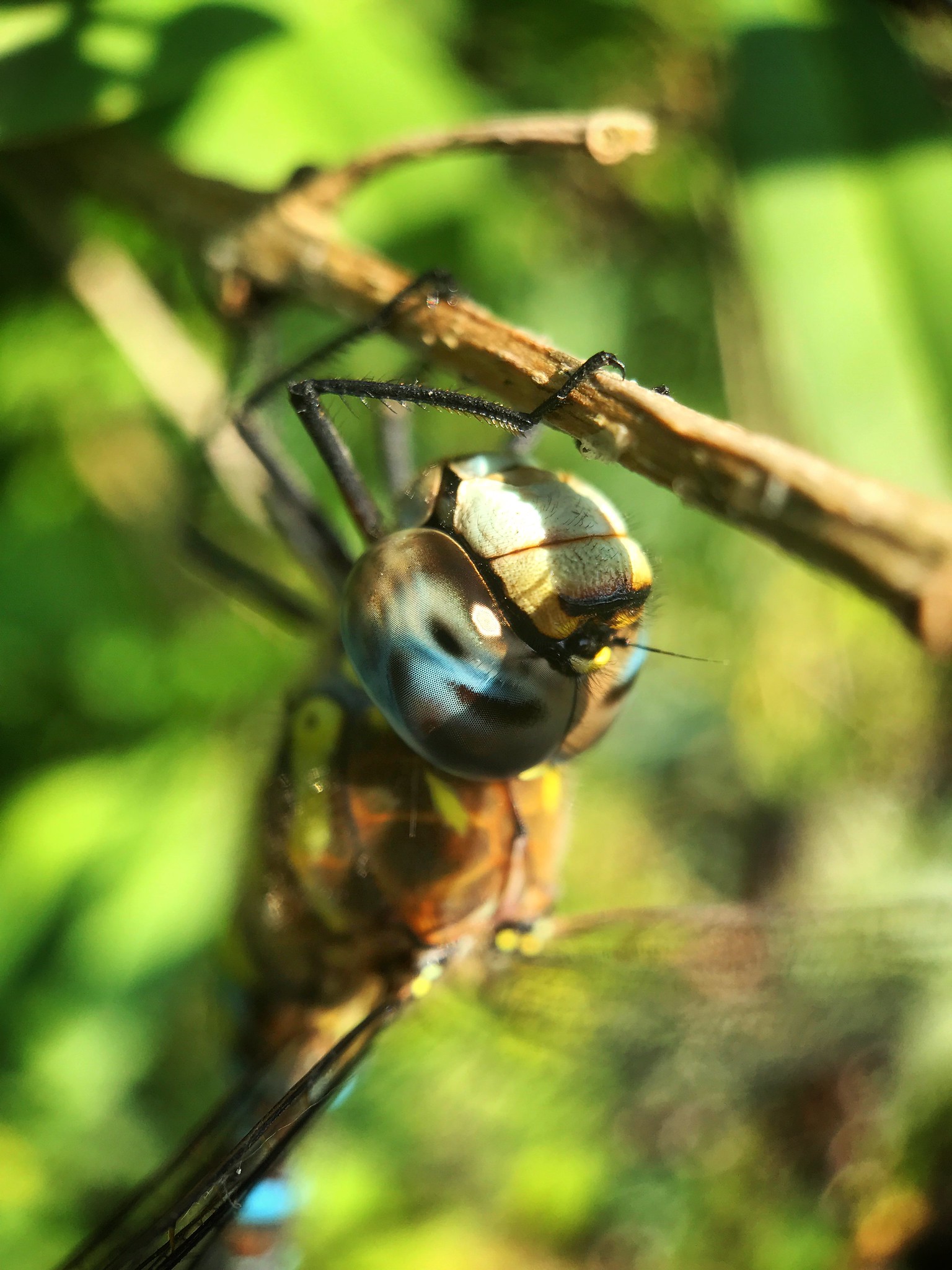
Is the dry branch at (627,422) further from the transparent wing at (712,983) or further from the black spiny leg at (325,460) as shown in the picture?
the transparent wing at (712,983)

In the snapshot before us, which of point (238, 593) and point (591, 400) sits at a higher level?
point (591, 400)

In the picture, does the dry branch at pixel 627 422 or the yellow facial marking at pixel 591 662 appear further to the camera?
the yellow facial marking at pixel 591 662

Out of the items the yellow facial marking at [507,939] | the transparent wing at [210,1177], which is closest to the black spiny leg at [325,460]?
the yellow facial marking at [507,939]

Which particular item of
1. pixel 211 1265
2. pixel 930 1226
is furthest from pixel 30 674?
pixel 930 1226

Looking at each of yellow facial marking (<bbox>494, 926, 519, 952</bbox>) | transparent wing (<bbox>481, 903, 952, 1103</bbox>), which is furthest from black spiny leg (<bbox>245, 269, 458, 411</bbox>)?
transparent wing (<bbox>481, 903, 952, 1103</bbox>)

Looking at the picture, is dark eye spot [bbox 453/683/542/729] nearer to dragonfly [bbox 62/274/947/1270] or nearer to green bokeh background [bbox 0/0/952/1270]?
dragonfly [bbox 62/274/947/1270]

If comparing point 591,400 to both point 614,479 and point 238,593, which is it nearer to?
point 238,593

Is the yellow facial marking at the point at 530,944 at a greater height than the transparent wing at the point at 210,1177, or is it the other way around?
the transparent wing at the point at 210,1177
